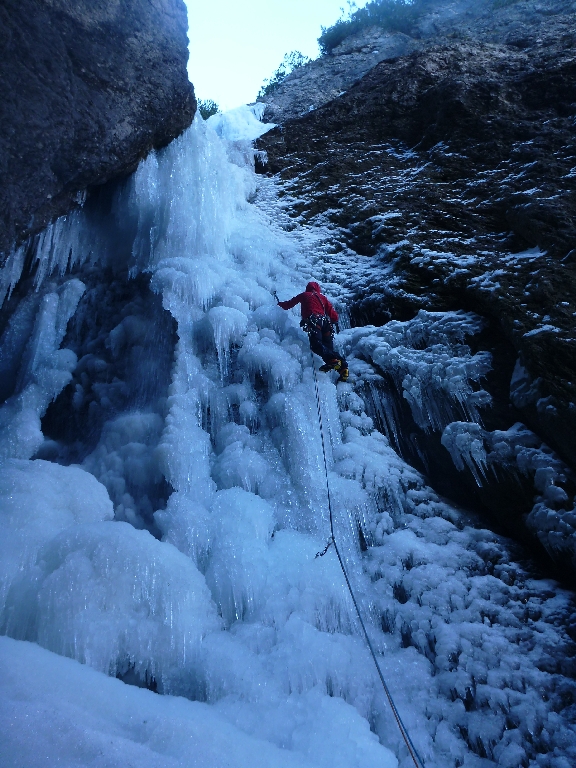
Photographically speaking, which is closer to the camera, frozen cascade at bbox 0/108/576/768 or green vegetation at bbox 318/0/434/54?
frozen cascade at bbox 0/108/576/768

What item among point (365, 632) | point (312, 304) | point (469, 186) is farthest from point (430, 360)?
point (469, 186)

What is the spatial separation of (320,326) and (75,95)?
3138 mm

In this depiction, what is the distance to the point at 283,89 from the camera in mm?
11273

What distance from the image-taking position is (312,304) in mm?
4645

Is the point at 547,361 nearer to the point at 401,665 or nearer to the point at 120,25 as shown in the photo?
the point at 401,665

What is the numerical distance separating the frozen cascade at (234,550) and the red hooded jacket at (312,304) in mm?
214

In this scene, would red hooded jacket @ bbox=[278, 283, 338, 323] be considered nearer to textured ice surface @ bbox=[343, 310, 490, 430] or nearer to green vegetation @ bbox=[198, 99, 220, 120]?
textured ice surface @ bbox=[343, 310, 490, 430]

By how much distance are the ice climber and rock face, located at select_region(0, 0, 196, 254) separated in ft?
7.81

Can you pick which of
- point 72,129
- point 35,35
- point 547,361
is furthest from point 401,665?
point 35,35

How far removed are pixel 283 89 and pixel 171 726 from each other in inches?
502

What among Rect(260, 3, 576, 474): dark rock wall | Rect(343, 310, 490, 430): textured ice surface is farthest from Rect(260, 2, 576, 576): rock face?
Rect(343, 310, 490, 430): textured ice surface

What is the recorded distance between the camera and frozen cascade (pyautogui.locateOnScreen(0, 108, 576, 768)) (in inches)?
90.9

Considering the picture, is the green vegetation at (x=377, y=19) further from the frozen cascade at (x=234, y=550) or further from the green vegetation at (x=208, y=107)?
the frozen cascade at (x=234, y=550)

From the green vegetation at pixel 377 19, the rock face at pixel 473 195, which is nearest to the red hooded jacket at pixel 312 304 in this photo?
the rock face at pixel 473 195
